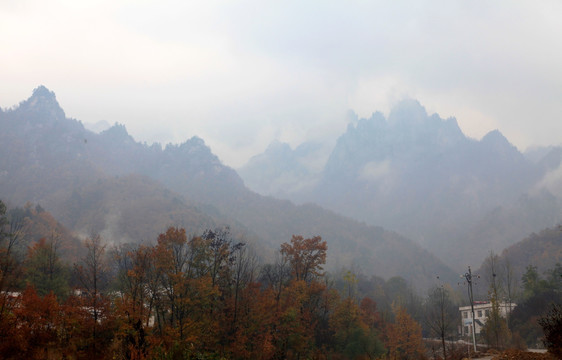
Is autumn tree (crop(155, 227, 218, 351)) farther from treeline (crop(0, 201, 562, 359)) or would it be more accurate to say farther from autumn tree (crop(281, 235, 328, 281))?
autumn tree (crop(281, 235, 328, 281))

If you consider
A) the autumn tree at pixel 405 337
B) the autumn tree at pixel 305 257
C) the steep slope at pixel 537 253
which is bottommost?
the autumn tree at pixel 405 337

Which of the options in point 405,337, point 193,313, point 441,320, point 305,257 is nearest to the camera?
point 193,313

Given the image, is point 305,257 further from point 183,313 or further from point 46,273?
point 46,273

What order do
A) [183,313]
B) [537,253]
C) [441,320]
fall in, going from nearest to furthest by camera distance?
1. [183,313]
2. [441,320]
3. [537,253]

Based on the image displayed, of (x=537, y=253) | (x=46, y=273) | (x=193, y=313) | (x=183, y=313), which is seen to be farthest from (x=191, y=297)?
(x=537, y=253)

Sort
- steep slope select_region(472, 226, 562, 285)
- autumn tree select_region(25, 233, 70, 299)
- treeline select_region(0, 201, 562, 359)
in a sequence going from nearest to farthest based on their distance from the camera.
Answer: treeline select_region(0, 201, 562, 359), autumn tree select_region(25, 233, 70, 299), steep slope select_region(472, 226, 562, 285)

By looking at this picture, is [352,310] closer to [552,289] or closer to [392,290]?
[552,289]

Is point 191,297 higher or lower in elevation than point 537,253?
lower

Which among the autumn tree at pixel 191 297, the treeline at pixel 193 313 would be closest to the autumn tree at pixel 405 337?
the treeline at pixel 193 313

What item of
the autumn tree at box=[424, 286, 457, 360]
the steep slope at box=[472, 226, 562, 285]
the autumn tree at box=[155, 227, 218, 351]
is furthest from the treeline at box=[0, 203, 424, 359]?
the steep slope at box=[472, 226, 562, 285]

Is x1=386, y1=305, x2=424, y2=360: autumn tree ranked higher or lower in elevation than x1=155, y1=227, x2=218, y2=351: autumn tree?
lower

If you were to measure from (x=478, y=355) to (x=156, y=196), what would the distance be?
163255 mm

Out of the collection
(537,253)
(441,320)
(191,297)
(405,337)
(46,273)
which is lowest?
(405,337)

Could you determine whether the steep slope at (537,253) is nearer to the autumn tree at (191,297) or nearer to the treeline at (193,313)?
the treeline at (193,313)
